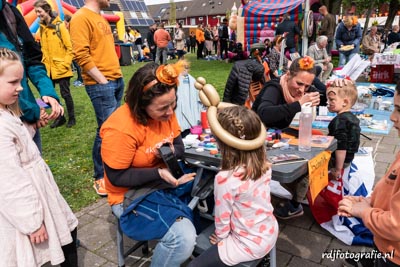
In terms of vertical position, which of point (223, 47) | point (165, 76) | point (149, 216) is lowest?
point (223, 47)

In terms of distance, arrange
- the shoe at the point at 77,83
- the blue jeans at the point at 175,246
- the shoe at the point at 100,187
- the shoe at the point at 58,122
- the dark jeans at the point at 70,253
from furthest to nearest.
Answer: the shoe at the point at 77,83 → the shoe at the point at 58,122 → the shoe at the point at 100,187 → the dark jeans at the point at 70,253 → the blue jeans at the point at 175,246

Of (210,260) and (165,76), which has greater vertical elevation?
(165,76)

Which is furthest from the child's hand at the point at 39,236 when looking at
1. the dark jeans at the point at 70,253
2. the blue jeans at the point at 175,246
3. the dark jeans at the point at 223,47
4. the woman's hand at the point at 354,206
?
the dark jeans at the point at 223,47

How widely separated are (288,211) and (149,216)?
1521 millimetres

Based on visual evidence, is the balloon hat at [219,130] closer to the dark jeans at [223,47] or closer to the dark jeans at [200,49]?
the dark jeans at [223,47]

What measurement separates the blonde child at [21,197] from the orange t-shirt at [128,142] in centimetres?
34

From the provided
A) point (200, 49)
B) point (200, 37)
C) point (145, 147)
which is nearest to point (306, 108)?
point (145, 147)

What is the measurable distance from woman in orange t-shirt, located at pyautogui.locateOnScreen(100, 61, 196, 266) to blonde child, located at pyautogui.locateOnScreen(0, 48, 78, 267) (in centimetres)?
34

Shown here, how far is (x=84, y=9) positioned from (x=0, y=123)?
6.49 ft

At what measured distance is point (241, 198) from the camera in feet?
5.28

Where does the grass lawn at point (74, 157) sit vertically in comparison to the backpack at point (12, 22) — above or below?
below

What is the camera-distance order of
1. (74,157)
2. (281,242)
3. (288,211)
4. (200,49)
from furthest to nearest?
(200,49) < (74,157) < (288,211) < (281,242)

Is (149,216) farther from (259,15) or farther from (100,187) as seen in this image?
(259,15)

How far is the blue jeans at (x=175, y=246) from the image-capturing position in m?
1.77
